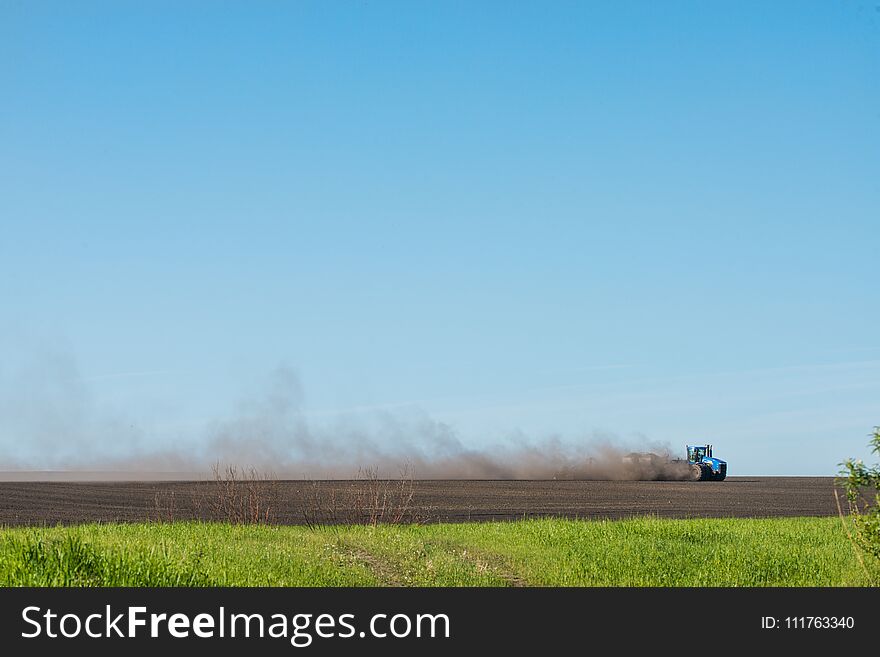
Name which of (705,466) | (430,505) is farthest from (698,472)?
(430,505)

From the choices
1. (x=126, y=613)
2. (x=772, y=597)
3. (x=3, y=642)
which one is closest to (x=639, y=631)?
(x=772, y=597)

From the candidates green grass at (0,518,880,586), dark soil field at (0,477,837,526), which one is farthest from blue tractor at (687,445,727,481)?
green grass at (0,518,880,586)

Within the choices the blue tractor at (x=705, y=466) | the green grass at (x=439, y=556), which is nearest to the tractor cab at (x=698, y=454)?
the blue tractor at (x=705, y=466)

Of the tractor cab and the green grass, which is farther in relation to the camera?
the tractor cab

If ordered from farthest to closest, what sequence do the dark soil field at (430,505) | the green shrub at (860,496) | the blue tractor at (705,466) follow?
the blue tractor at (705,466), the dark soil field at (430,505), the green shrub at (860,496)

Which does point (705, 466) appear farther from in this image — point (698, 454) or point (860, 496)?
point (860, 496)

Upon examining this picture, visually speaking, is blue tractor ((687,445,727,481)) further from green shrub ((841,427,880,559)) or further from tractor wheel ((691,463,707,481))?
green shrub ((841,427,880,559))

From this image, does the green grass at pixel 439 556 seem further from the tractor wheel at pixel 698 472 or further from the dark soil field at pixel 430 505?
the tractor wheel at pixel 698 472

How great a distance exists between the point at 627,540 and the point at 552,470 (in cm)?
6974

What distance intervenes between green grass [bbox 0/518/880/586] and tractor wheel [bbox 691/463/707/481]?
55.7m

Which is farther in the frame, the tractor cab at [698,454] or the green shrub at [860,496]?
the tractor cab at [698,454]

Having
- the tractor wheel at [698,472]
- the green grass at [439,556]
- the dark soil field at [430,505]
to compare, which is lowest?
the green grass at [439,556]

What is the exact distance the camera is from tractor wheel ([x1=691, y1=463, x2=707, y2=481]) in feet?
277

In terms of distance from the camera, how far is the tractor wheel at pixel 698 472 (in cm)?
8450
